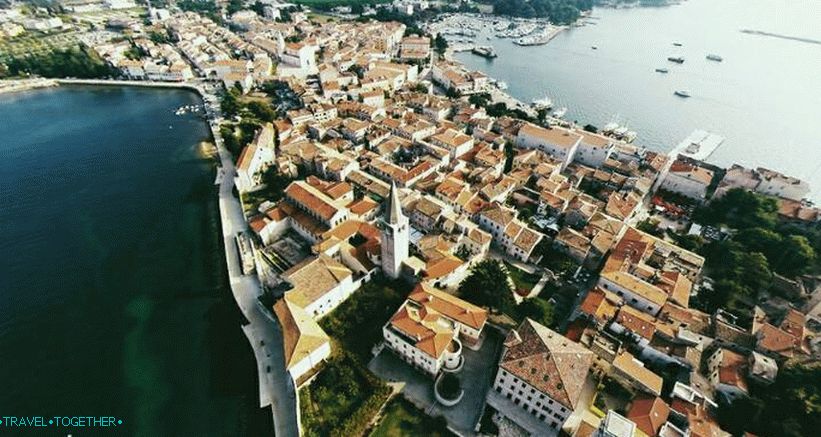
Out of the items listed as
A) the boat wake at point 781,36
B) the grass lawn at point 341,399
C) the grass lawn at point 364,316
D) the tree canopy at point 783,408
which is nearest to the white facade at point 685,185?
the tree canopy at point 783,408

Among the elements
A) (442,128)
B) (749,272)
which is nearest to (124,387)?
(442,128)

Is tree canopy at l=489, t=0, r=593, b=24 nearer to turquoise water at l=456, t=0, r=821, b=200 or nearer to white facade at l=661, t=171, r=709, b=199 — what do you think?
turquoise water at l=456, t=0, r=821, b=200

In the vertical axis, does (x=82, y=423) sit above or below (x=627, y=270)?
below

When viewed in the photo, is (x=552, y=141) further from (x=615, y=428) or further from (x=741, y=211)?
(x=615, y=428)

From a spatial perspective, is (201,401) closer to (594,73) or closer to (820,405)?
(820,405)

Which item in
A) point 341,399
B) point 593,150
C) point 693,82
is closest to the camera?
point 341,399

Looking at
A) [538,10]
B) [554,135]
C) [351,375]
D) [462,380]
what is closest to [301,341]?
[351,375]

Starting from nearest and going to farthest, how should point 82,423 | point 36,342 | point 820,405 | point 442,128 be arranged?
point 820,405 < point 82,423 < point 36,342 < point 442,128
